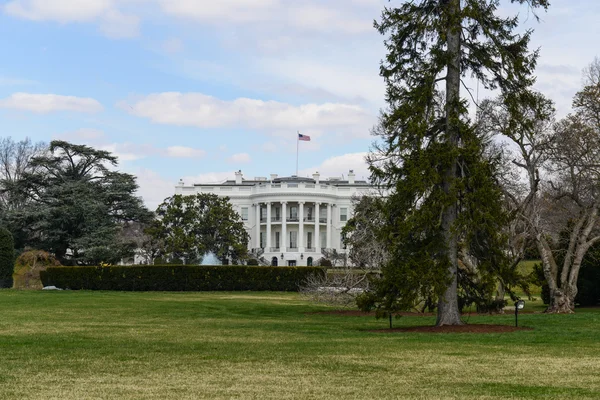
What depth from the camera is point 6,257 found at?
1679 inches

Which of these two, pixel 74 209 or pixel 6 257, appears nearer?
pixel 6 257

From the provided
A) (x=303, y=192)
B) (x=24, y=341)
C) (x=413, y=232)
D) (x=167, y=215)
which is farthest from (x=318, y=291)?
(x=303, y=192)

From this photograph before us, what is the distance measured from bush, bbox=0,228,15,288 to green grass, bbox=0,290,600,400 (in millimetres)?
21605

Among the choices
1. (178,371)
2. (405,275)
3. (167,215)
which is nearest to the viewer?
(178,371)

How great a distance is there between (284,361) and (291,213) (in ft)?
257

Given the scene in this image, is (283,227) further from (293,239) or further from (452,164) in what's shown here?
(452,164)

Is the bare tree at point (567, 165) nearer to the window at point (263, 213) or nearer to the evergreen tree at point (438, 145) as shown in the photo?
the evergreen tree at point (438, 145)

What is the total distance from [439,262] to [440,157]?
2381 millimetres

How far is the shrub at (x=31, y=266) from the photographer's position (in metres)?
48.0

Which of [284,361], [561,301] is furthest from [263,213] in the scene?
[284,361]

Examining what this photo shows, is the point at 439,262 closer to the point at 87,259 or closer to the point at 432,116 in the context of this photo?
the point at 432,116

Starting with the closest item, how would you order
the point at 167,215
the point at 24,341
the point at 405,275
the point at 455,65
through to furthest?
the point at 24,341 < the point at 405,275 < the point at 455,65 < the point at 167,215

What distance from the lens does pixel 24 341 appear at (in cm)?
1512

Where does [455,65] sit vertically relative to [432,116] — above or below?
above
